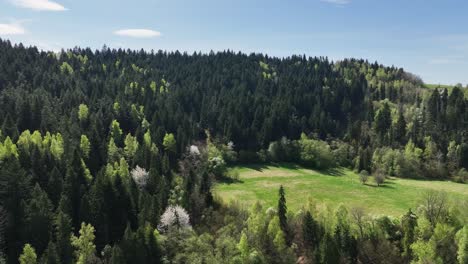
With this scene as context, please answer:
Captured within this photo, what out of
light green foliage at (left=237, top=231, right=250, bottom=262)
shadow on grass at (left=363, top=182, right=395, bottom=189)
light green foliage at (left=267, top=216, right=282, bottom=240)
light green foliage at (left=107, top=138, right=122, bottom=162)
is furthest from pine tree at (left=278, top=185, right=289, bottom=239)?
light green foliage at (left=107, top=138, right=122, bottom=162)

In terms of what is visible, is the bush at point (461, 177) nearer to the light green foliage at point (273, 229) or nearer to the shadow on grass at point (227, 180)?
the shadow on grass at point (227, 180)

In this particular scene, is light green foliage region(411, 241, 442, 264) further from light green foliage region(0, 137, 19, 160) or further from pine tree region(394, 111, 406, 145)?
pine tree region(394, 111, 406, 145)

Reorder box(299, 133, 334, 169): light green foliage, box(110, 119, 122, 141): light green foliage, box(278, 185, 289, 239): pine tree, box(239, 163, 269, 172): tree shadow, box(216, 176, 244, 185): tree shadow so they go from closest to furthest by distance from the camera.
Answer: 1. box(278, 185, 289, 239): pine tree
2. box(216, 176, 244, 185): tree shadow
3. box(110, 119, 122, 141): light green foliage
4. box(239, 163, 269, 172): tree shadow
5. box(299, 133, 334, 169): light green foliage

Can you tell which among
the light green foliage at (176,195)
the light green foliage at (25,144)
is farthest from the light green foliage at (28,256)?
the light green foliage at (25,144)

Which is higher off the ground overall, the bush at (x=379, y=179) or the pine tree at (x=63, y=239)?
the bush at (x=379, y=179)

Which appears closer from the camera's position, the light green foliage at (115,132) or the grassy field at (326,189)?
the grassy field at (326,189)

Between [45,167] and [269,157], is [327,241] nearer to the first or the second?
[45,167]

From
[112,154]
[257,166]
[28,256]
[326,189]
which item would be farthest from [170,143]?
[28,256]
